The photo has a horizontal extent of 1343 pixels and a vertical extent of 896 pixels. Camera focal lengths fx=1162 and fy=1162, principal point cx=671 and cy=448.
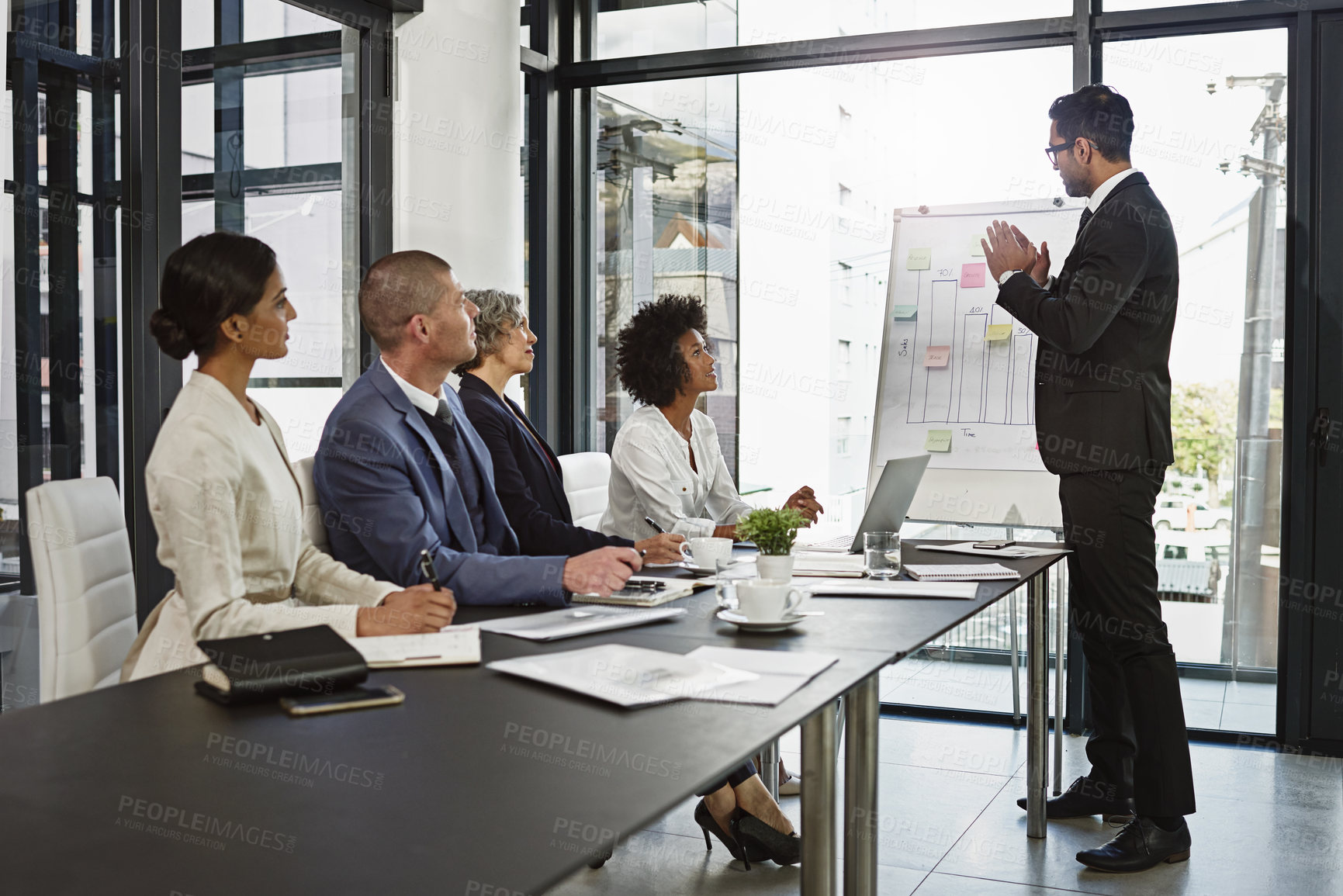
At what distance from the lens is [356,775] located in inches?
42.1

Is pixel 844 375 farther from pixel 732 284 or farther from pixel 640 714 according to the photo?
pixel 640 714

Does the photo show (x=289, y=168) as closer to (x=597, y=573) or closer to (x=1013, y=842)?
(x=597, y=573)

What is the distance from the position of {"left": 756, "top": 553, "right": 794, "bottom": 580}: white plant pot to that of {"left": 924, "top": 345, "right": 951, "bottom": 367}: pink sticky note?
6.28ft

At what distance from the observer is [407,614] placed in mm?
1630

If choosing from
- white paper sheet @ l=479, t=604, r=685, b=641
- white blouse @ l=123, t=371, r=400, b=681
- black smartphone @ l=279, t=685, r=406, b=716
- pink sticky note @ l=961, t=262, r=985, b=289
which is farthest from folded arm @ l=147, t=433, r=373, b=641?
pink sticky note @ l=961, t=262, r=985, b=289

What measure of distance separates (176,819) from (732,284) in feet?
12.2

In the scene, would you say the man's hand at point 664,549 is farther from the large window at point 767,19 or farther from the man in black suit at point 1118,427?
the large window at point 767,19

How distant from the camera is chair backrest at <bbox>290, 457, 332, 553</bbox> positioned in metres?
2.13

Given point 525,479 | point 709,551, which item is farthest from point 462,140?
point 709,551

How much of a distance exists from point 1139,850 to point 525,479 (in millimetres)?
1677

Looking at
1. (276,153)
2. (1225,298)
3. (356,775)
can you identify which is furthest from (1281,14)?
(356,775)

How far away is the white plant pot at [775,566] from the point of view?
6.34 feet

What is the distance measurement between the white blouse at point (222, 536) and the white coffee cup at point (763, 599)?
0.56m

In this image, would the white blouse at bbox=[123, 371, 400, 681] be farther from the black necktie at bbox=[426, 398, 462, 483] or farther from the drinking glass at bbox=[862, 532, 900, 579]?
the drinking glass at bbox=[862, 532, 900, 579]
